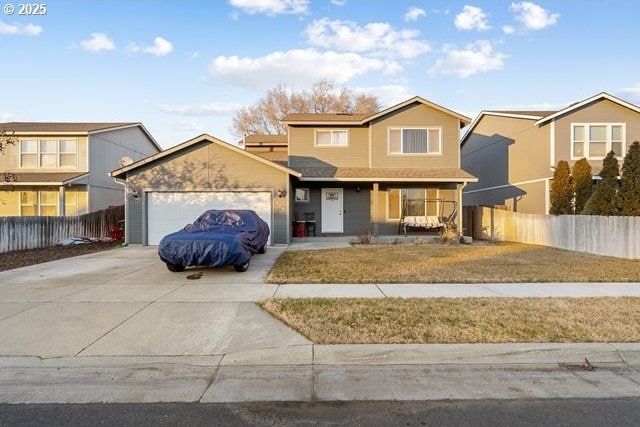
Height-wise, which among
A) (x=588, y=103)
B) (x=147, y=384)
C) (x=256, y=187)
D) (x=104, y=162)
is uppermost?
(x=588, y=103)

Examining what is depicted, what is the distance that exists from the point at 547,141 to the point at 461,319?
18590mm

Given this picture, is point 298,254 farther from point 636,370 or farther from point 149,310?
point 636,370

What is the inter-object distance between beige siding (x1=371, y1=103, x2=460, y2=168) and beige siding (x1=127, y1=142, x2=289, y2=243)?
5.29 m

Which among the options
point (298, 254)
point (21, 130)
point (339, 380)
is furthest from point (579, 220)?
point (21, 130)

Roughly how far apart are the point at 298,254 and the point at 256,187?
446 cm

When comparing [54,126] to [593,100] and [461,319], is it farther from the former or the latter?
[593,100]

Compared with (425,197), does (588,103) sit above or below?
above

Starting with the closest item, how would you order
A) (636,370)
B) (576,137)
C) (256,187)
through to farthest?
(636,370)
(256,187)
(576,137)

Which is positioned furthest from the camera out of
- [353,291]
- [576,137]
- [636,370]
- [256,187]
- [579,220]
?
[576,137]

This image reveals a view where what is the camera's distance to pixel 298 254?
13914 millimetres

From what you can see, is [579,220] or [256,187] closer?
[579,220]

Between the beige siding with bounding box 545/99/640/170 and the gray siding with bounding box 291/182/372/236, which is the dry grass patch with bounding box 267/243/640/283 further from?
the beige siding with bounding box 545/99/640/170

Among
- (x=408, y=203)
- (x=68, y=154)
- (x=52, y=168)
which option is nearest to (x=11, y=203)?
(x=52, y=168)

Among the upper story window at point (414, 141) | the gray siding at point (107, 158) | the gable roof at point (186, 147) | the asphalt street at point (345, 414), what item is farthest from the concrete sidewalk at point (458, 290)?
the gray siding at point (107, 158)
